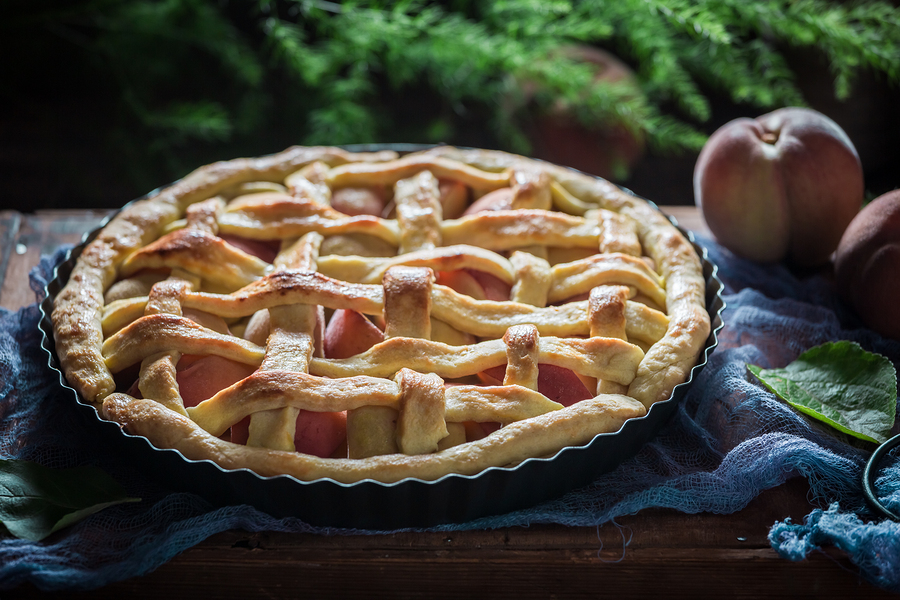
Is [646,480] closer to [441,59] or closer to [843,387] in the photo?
[843,387]

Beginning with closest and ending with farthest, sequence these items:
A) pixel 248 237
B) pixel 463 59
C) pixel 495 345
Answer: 1. pixel 495 345
2. pixel 248 237
3. pixel 463 59

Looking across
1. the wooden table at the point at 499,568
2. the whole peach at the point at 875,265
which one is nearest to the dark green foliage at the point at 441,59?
the whole peach at the point at 875,265

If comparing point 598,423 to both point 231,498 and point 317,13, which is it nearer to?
point 231,498

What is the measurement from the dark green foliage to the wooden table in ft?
4.56

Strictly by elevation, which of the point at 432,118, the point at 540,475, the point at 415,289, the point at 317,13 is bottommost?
the point at 432,118

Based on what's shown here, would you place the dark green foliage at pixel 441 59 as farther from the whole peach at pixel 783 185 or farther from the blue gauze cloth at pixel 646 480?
the blue gauze cloth at pixel 646 480

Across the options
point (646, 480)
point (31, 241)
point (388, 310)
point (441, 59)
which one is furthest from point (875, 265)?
Answer: point (31, 241)

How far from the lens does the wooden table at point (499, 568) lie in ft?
3.87

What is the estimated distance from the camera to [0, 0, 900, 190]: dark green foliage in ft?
7.38

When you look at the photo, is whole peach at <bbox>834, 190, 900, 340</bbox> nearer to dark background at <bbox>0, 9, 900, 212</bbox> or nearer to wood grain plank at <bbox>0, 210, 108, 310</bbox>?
dark background at <bbox>0, 9, 900, 212</bbox>

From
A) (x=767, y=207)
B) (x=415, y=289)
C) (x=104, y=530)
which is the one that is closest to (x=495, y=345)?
(x=415, y=289)

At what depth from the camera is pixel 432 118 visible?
3.22 meters

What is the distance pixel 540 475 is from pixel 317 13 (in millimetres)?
1772

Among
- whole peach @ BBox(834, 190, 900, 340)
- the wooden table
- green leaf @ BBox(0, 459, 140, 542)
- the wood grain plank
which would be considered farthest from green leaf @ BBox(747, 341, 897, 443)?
the wood grain plank
